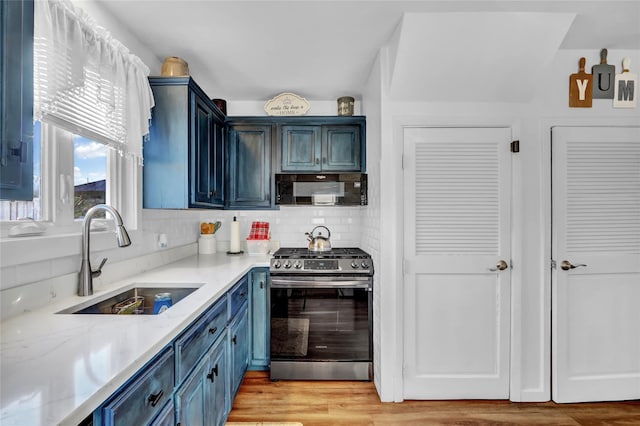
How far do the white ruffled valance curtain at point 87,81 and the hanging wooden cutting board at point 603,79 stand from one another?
297cm

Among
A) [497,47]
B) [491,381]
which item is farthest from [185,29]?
[491,381]

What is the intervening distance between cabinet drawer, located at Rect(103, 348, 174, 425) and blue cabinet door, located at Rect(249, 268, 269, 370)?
1419 mm

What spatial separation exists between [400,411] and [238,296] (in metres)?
1.33

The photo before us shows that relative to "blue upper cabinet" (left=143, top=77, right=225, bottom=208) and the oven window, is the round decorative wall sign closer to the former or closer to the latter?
"blue upper cabinet" (left=143, top=77, right=225, bottom=208)

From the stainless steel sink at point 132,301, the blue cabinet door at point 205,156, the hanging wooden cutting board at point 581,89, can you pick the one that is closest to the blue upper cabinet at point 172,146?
the blue cabinet door at point 205,156

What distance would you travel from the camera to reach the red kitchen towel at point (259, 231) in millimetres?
3139

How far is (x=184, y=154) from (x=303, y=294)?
52.2 inches

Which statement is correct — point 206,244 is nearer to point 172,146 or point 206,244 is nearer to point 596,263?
point 172,146

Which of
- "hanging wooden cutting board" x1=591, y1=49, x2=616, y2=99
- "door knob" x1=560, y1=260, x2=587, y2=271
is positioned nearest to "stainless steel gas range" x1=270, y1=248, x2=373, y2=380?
"door knob" x1=560, y1=260, x2=587, y2=271

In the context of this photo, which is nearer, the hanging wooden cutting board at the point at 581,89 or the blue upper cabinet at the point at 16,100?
the blue upper cabinet at the point at 16,100

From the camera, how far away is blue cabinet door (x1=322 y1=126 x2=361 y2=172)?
3068 millimetres

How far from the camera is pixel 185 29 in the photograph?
2029 mm

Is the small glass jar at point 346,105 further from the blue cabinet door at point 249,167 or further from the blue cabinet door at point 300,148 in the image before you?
the blue cabinet door at point 249,167

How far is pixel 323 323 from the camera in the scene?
249cm
